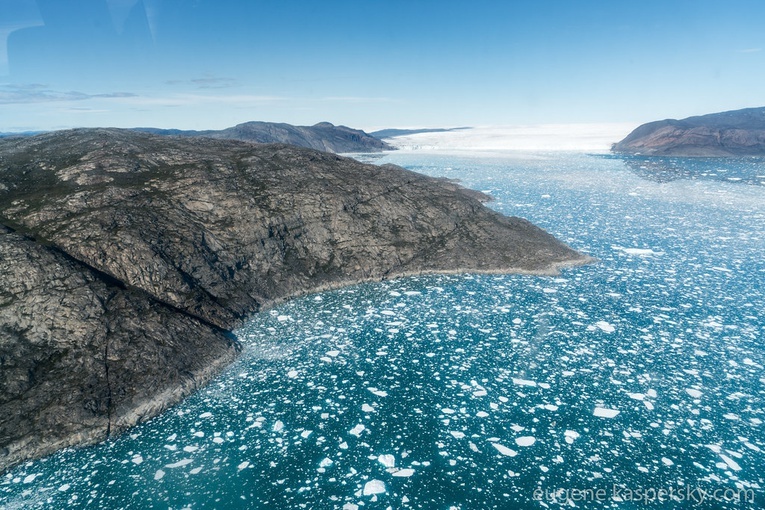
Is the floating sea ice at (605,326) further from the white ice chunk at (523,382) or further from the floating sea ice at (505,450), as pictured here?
the floating sea ice at (505,450)

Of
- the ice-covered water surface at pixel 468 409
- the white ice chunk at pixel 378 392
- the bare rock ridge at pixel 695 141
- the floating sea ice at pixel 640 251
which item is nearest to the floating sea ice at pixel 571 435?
the ice-covered water surface at pixel 468 409

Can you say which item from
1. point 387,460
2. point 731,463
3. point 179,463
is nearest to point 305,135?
point 179,463

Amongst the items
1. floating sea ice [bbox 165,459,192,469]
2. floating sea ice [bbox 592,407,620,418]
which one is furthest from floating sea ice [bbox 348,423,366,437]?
floating sea ice [bbox 592,407,620,418]

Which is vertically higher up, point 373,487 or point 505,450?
point 505,450

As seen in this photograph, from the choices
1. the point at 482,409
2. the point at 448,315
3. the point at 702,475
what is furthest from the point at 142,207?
the point at 702,475

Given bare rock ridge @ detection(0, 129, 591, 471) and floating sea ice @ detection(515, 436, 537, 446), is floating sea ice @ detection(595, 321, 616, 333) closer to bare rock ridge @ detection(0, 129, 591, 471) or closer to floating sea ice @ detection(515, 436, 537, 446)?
bare rock ridge @ detection(0, 129, 591, 471)

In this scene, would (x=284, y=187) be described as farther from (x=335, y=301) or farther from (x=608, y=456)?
(x=608, y=456)

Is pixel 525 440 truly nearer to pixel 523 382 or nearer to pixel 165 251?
pixel 523 382
